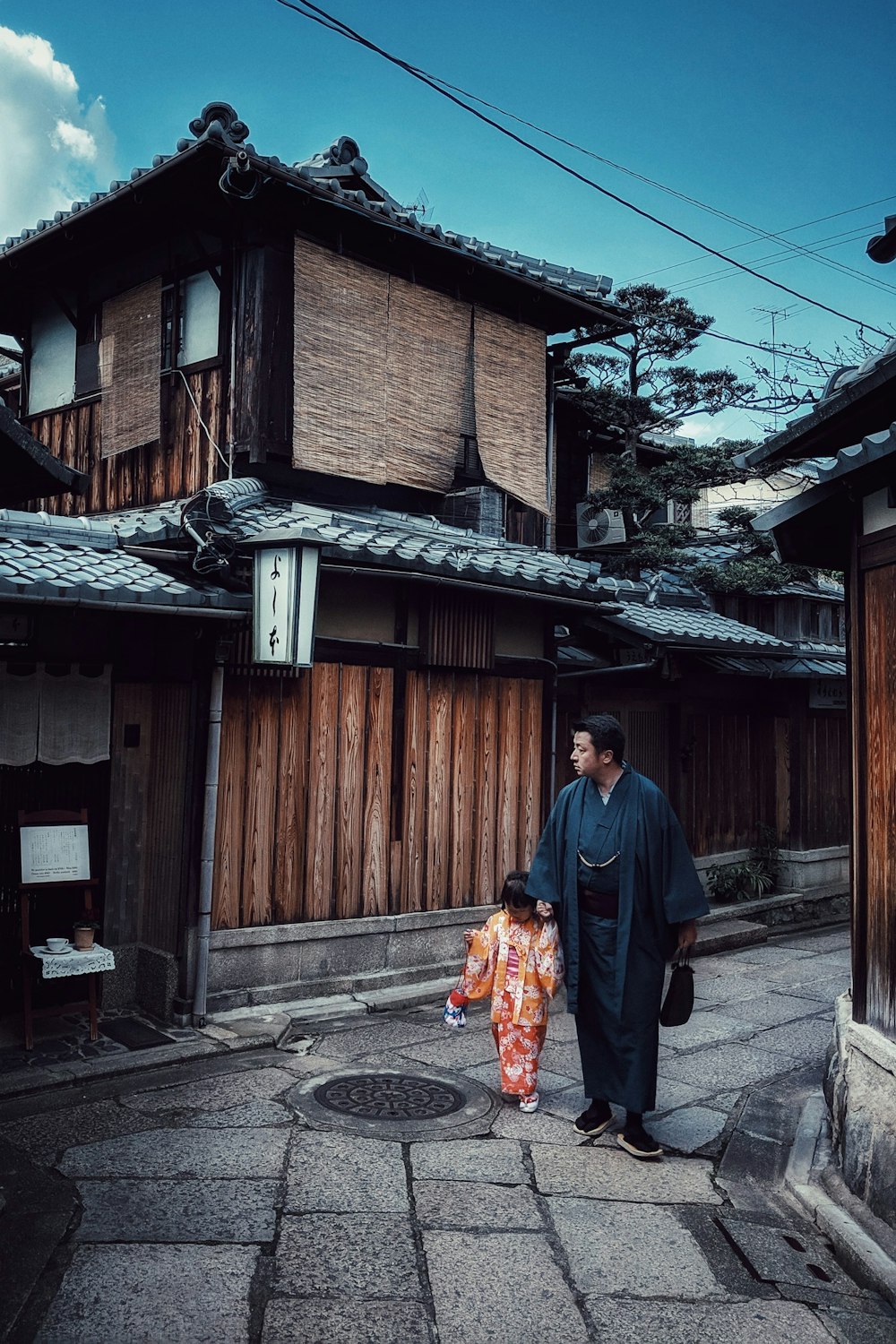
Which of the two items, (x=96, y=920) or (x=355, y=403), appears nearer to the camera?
(x=96, y=920)

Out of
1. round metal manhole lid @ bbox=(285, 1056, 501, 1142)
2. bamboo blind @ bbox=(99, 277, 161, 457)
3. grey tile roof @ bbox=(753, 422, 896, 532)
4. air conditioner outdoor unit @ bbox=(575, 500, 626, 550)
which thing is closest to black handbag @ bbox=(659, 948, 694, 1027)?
round metal manhole lid @ bbox=(285, 1056, 501, 1142)

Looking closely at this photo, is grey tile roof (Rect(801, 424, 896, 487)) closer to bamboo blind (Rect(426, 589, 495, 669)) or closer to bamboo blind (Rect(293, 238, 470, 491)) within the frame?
bamboo blind (Rect(426, 589, 495, 669))

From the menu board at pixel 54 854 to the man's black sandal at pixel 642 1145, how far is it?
15.2 feet

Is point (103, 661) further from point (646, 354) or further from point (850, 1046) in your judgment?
point (646, 354)

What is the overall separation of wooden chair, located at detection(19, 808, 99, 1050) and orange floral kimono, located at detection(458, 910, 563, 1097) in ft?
10.2

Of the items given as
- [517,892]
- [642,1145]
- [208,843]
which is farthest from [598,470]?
[642,1145]

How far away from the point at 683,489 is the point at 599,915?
10.8 metres

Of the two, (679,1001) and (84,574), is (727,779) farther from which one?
(84,574)

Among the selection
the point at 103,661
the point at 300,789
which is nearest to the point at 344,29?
the point at 103,661

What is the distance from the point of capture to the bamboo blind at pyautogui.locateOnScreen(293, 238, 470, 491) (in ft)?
35.6

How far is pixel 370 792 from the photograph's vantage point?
9859 millimetres

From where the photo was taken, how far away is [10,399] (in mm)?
17156

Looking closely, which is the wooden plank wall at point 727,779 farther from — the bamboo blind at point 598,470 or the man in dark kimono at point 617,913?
the man in dark kimono at point 617,913

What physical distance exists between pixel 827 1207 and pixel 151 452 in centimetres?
1005
